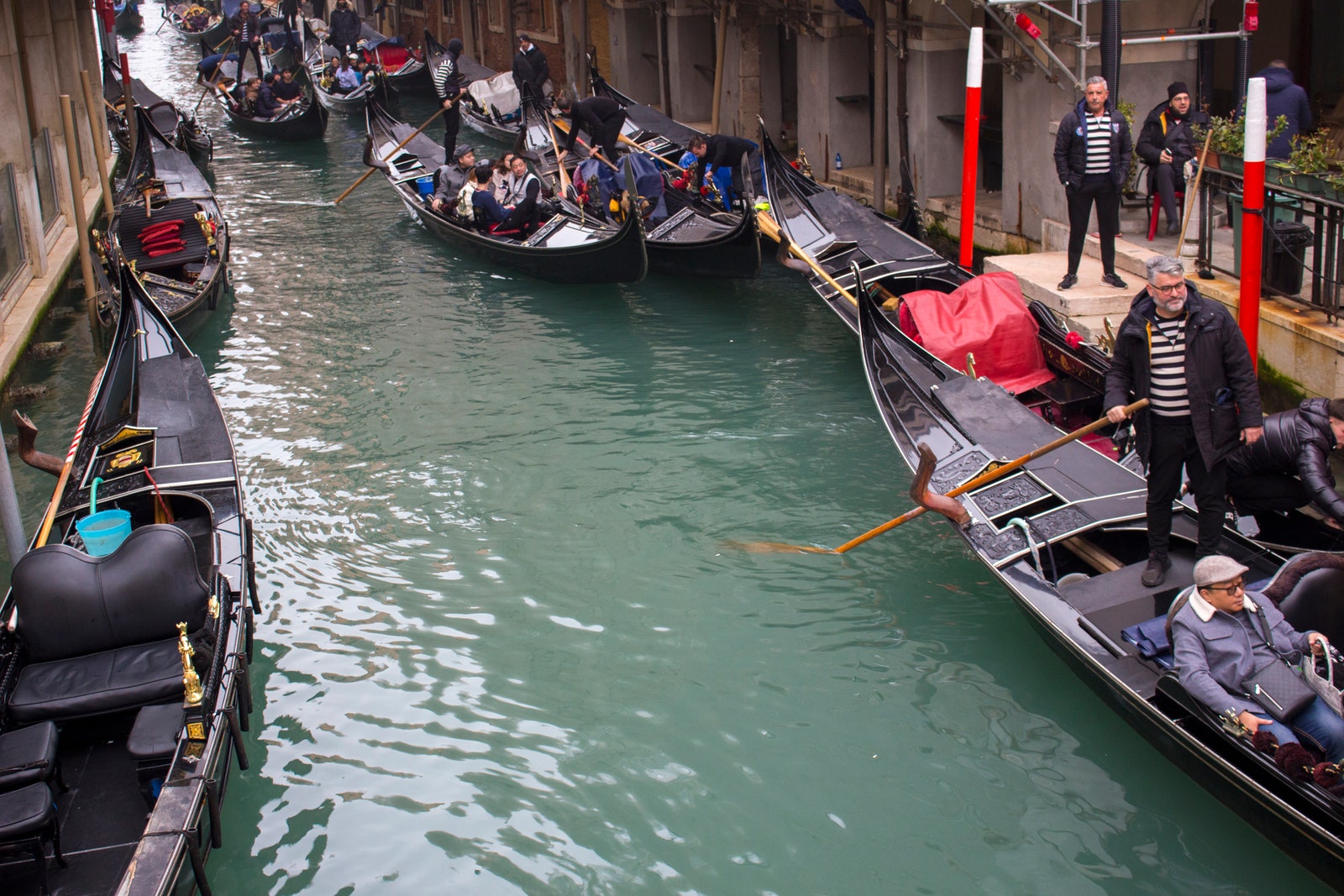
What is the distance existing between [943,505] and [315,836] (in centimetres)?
182

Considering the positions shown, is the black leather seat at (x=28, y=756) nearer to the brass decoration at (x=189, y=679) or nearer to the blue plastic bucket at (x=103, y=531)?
the brass decoration at (x=189, y=679)

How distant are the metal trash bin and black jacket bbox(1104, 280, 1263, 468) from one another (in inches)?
63.2

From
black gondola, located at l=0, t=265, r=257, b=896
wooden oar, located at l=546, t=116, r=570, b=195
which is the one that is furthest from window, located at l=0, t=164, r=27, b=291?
wooden oar, located at l=546, t=116, r=570, b=195

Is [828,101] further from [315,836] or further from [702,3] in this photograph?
[315,836]

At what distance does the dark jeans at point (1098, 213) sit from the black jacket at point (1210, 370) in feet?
6.37

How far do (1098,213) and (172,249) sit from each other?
4.86m

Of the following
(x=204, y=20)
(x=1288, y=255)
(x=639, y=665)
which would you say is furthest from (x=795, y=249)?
(x=204, y=20)

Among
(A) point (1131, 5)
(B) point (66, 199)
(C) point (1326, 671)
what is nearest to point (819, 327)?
(A) point (1131, 5)

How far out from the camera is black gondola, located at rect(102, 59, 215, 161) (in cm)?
1089

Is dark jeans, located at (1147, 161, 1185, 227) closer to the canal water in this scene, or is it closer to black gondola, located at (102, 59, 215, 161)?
the canal water

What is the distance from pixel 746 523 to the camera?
413cm

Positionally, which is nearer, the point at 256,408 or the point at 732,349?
the point at 256,408

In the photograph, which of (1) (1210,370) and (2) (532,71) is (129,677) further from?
Result: (2) (532,71)

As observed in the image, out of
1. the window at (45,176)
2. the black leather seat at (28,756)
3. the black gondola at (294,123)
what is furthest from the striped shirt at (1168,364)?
the black gondola at (294,123)
